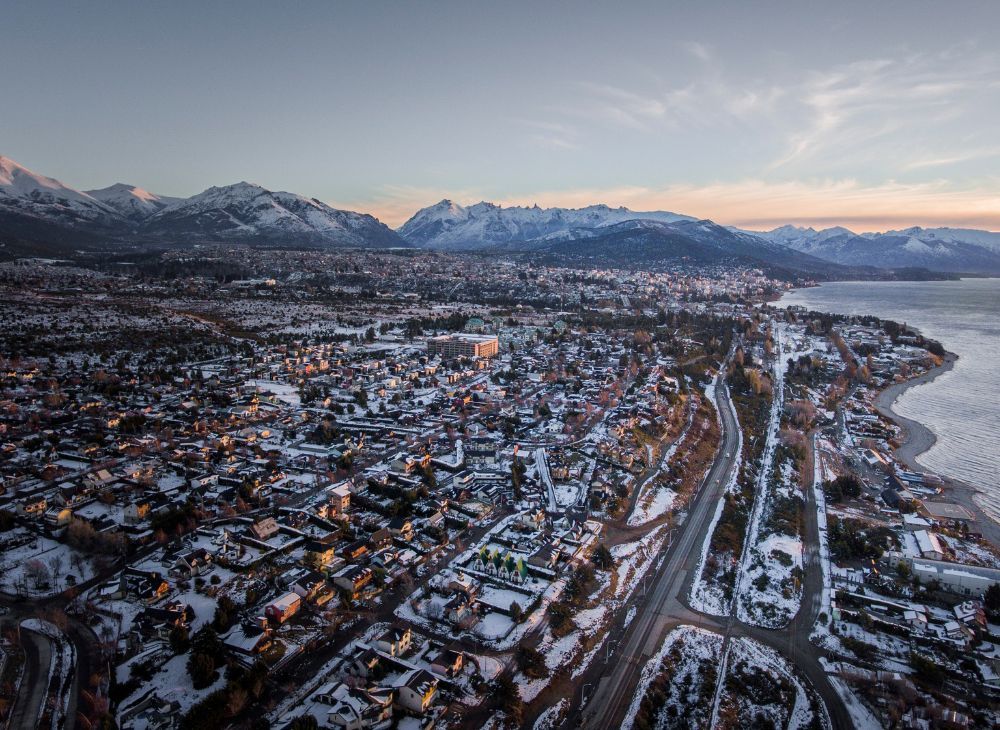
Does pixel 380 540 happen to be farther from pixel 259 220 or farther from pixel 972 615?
pixel 259 220

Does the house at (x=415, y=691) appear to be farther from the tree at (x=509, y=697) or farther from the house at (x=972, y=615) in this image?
the house at (x=972, y=615)

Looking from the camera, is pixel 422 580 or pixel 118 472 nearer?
pixel 422 580

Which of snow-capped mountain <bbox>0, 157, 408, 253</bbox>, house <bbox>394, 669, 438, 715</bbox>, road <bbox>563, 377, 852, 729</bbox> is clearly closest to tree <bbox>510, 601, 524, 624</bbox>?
road <bbox>563, 377, 852, 729</bbox>

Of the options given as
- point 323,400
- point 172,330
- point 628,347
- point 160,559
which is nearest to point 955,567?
point 160,559

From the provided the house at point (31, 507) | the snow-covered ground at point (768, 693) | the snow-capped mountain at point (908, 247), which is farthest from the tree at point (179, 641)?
the snow-capped mountain at point (908, 247)

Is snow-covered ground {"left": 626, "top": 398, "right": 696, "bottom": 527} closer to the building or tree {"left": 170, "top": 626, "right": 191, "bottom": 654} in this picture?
tree {"left": 170, "top": 626, "right": 191, "bottom": 654}

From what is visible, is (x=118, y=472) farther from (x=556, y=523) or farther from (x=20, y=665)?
(x=556, y=523)
